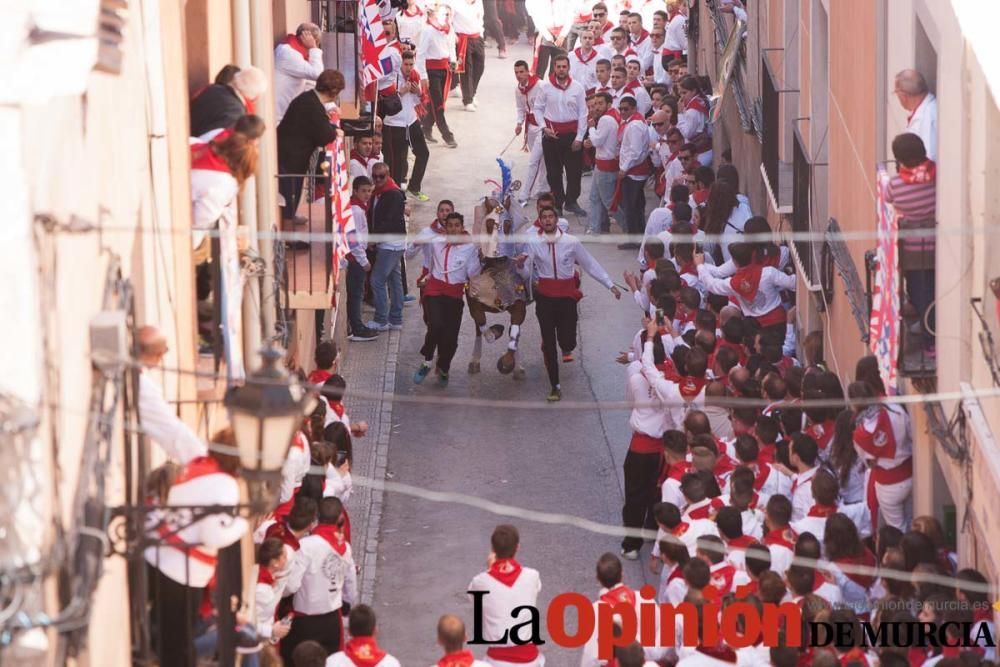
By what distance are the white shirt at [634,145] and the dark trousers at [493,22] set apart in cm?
1047

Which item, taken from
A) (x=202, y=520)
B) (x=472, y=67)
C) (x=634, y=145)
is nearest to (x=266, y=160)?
(x=202, y=520)

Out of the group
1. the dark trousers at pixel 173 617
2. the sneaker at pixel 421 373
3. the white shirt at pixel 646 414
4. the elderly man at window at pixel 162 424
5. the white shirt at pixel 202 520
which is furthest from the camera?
the sneaker at pixel 421 373

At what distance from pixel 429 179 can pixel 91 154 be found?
18.6 m

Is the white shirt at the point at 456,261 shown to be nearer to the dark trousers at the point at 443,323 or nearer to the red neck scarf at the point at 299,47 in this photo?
the dark trousers at the point at 443,323

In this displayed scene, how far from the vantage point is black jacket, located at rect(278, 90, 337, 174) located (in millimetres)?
16281

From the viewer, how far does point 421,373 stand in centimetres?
1969

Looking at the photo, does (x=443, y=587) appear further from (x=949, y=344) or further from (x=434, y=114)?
(x=434, y=114)

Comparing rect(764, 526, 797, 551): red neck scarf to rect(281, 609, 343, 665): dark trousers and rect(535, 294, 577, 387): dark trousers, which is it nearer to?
rect(281, 609, 343, 665): dark trousers

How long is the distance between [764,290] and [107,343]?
10.1 meters

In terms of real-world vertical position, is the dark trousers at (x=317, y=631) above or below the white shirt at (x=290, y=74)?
below

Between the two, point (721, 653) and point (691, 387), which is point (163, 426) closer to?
point (721, 653)

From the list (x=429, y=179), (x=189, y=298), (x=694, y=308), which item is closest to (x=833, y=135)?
(x=694, y=308)

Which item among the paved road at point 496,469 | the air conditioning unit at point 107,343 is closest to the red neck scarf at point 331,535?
the paved road at point 496,469

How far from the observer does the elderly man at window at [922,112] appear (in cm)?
1214
